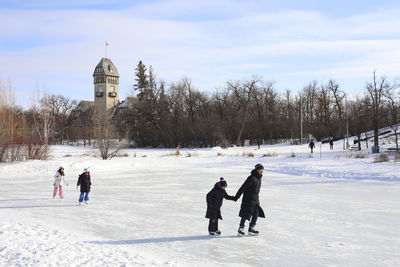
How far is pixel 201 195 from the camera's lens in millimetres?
12242

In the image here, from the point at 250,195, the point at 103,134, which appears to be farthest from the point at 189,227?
the point at 103,134

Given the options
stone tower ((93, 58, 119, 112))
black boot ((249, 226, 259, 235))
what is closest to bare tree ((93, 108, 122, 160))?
black boot ((249, 226, 259, 235))

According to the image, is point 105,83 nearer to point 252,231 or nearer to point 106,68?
point 106,68

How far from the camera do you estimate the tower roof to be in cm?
10331

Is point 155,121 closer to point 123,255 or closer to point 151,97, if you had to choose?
point 151,97

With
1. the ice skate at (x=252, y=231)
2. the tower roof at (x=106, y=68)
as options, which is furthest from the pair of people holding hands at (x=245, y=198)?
the tower roof at (x=106, y=68)

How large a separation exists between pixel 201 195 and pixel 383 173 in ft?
34.3

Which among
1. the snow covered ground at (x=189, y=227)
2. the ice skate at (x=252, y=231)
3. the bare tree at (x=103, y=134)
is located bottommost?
the snow covered ground at (x=189, y=227)

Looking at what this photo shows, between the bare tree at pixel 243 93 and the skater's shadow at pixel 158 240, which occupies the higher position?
the bare tree at pixel 243 93

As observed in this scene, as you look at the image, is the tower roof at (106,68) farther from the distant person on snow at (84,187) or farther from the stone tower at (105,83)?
the distant person on snow at (84,187)

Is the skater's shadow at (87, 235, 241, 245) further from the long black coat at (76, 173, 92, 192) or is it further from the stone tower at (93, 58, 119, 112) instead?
the stone tower at (93, 58, 119, 112)

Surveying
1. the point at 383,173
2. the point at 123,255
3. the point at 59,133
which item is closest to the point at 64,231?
the point at 123,255

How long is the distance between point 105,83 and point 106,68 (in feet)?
16.8

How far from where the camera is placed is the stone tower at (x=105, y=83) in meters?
102
